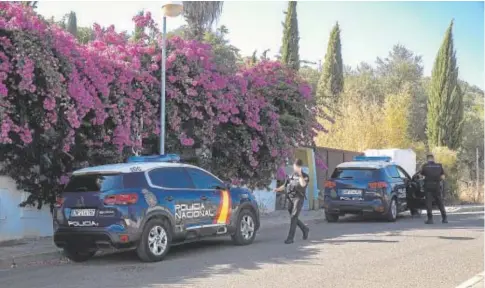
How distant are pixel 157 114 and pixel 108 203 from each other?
4946 millimetres

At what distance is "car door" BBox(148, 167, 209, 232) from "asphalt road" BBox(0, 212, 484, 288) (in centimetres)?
61

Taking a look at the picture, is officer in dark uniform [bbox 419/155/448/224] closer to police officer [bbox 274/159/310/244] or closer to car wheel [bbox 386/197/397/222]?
car wheel [bbox 386/197/397/222]

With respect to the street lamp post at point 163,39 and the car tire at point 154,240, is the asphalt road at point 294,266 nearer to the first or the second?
the car tire at point 154,240

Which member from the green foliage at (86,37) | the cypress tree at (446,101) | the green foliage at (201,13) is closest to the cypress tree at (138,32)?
the green foliage at (86,37)

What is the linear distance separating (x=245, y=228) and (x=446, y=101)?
26445 millimetres

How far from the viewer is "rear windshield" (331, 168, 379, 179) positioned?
15.5m

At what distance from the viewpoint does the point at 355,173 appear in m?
15.7

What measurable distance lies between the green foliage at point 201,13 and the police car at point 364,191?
11.7m

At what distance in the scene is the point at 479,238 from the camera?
11867 mm

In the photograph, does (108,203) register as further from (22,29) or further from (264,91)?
(264,91)

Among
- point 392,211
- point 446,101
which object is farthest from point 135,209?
point 446,101

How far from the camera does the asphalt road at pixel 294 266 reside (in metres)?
7.49

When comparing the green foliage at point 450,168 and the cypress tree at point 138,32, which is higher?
the cypress tree at point 138,32

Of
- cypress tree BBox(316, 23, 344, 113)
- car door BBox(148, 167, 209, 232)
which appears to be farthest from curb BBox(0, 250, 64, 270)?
cypress tree BBox(316, 23, 344, 113)
